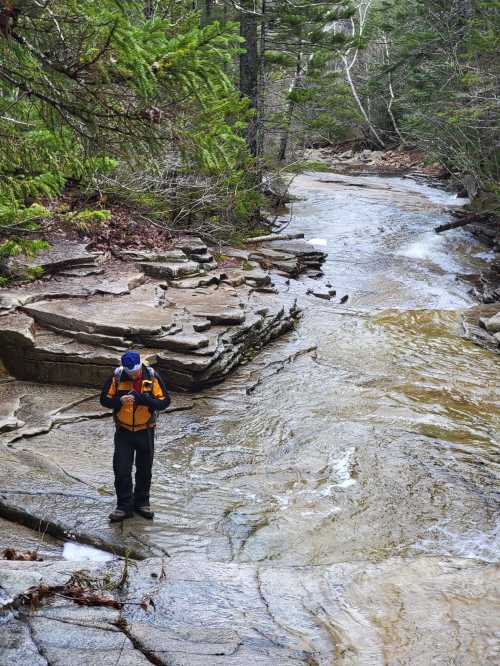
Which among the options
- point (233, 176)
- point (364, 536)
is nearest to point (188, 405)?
point (364, 536)

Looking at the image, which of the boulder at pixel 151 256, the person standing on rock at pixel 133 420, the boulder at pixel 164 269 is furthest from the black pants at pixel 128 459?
the boulder at pixel 151 256

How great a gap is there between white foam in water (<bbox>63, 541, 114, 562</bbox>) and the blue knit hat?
1555mm

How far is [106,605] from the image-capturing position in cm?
456

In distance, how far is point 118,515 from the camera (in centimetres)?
647

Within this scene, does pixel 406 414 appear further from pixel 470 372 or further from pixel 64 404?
pixel 64 404

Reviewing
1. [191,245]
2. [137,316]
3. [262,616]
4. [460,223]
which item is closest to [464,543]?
[262,616]

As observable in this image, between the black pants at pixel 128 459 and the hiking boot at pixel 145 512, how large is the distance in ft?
0.32

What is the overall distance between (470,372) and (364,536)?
579cm

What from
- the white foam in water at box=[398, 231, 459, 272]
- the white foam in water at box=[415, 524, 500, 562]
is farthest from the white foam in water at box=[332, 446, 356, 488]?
the white foam in water at box=[398, 231, 459, 272]

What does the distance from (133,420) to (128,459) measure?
0.38 metres

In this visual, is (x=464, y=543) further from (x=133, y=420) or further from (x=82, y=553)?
(x=82, y=553)

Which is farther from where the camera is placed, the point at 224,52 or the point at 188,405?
the point at 188,405

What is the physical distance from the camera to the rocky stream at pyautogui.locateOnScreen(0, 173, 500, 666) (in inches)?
181

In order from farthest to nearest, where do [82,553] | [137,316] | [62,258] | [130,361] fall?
[62,258], [137,316], [130,361], [82,553]
